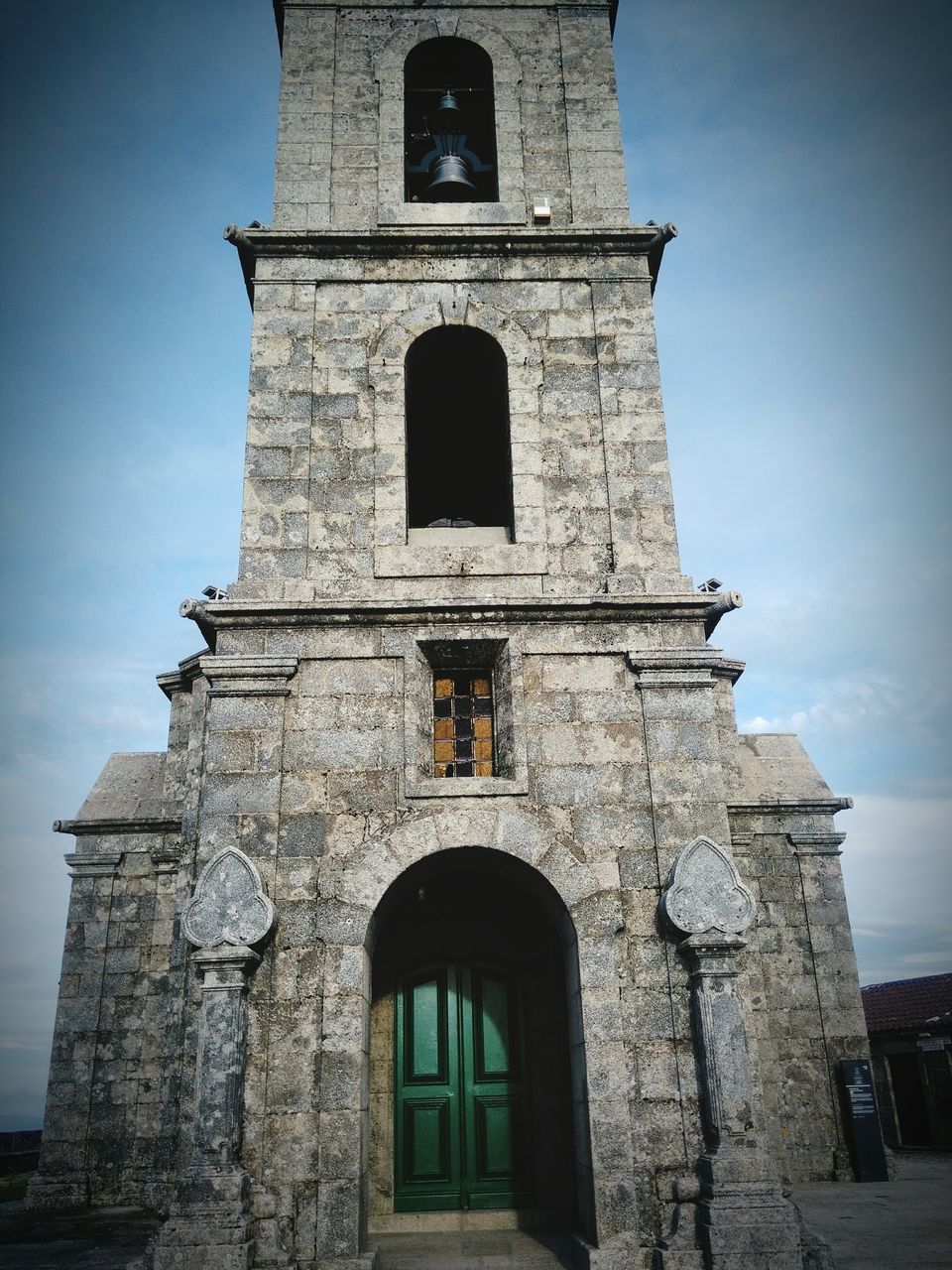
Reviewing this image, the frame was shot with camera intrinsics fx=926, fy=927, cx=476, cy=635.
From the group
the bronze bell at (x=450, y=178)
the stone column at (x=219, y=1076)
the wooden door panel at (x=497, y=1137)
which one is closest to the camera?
the stone column at (x=219, y=1076)

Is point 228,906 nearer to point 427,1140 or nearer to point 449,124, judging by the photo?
point 427,1140

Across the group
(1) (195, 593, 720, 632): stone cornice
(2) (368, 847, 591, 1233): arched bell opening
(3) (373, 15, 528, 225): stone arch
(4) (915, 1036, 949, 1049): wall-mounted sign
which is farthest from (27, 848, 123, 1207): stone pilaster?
(4) (915, 1036, 949, 1049): wall-mounted sign

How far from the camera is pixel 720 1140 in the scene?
21.7 ft

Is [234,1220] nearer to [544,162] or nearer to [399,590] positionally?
[399,590]

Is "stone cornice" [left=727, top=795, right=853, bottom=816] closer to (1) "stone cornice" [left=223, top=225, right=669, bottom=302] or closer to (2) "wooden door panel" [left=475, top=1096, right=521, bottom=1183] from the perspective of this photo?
(2) "wooden door panel" [left=475, top=1096, right=521, bottom=1183]

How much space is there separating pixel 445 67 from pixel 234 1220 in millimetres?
12222

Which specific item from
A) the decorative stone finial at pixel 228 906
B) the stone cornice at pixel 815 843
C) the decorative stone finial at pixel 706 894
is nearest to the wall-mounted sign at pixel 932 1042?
the stone cornice at pixel 815 843

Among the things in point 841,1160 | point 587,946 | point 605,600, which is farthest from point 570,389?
point 841,1160

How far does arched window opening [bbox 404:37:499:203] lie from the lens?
34.6 ft

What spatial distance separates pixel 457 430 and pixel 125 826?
6434 mm

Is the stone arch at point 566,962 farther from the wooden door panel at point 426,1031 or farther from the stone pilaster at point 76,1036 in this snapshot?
the stone pilaster at point 76,1036

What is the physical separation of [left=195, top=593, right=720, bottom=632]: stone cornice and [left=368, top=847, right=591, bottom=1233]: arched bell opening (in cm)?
216

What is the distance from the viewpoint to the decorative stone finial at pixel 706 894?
23.4 ft

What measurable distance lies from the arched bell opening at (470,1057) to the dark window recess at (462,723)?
83cm
